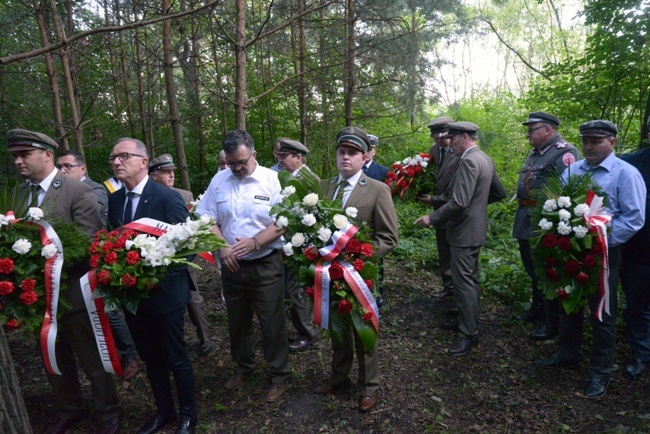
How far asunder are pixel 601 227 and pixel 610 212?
1.07 ft

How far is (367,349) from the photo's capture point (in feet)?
11.3

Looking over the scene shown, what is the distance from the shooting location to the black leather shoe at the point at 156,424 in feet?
11.3

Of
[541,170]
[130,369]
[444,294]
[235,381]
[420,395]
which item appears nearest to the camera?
[420,395]

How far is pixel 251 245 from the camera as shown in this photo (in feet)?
11.9

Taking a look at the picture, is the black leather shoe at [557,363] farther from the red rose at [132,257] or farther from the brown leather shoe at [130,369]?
the brown leather shoe at [130,369]

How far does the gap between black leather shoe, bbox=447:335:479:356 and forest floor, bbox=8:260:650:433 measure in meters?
0.07

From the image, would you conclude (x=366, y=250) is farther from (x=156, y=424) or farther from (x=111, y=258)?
(x=156, y=424)

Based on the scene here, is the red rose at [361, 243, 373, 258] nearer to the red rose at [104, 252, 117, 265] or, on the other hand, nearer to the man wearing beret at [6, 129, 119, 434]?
the red rose at [104, 252, 117, 265]

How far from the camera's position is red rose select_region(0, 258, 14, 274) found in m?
2.85

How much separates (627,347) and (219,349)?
4.22m

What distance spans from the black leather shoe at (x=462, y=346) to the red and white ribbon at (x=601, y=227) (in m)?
1.25

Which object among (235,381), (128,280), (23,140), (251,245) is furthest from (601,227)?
(23,140)

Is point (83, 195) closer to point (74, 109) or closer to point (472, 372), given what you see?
point (472, 372)

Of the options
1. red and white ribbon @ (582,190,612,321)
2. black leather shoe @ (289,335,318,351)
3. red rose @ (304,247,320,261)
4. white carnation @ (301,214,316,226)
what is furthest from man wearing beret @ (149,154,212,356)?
red and white ribbon @ (582,190,612,321)
